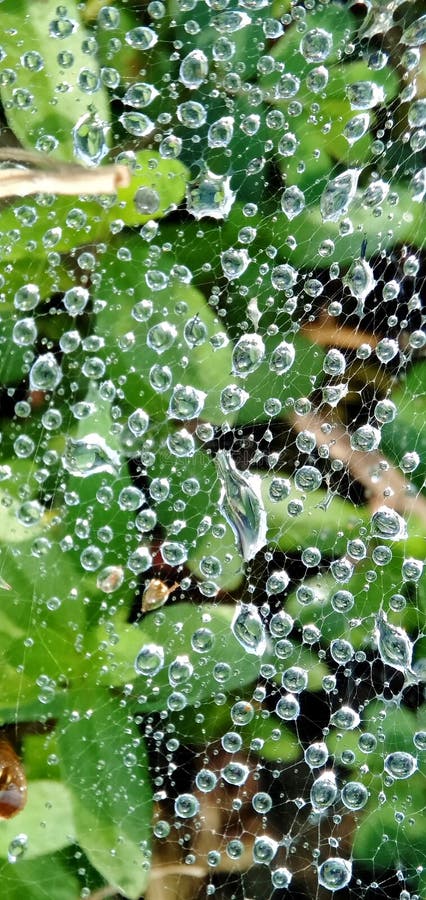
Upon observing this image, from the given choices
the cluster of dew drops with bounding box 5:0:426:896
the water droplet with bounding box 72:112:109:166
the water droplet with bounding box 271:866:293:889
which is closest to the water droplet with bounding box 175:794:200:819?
the cluster of dew drops with bounding box 5:0:426:896

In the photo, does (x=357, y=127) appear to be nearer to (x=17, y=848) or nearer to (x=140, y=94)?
(x=140, y=94)

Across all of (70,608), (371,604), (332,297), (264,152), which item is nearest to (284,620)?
(371,604)

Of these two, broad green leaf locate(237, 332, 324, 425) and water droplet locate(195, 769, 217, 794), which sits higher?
broad green leaf locate(237, 332, 324, 425)

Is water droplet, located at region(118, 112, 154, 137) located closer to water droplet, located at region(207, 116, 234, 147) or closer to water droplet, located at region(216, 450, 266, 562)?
water droplet, located at region(207, 116, 234, 147)

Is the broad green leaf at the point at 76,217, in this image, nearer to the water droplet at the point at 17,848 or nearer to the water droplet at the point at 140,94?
the water droplet at the point at 140,94

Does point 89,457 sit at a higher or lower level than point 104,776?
higher

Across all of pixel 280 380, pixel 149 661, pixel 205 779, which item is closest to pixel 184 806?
pixel 205 779

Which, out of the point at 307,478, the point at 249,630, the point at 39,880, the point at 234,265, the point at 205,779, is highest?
the point at 234,265
